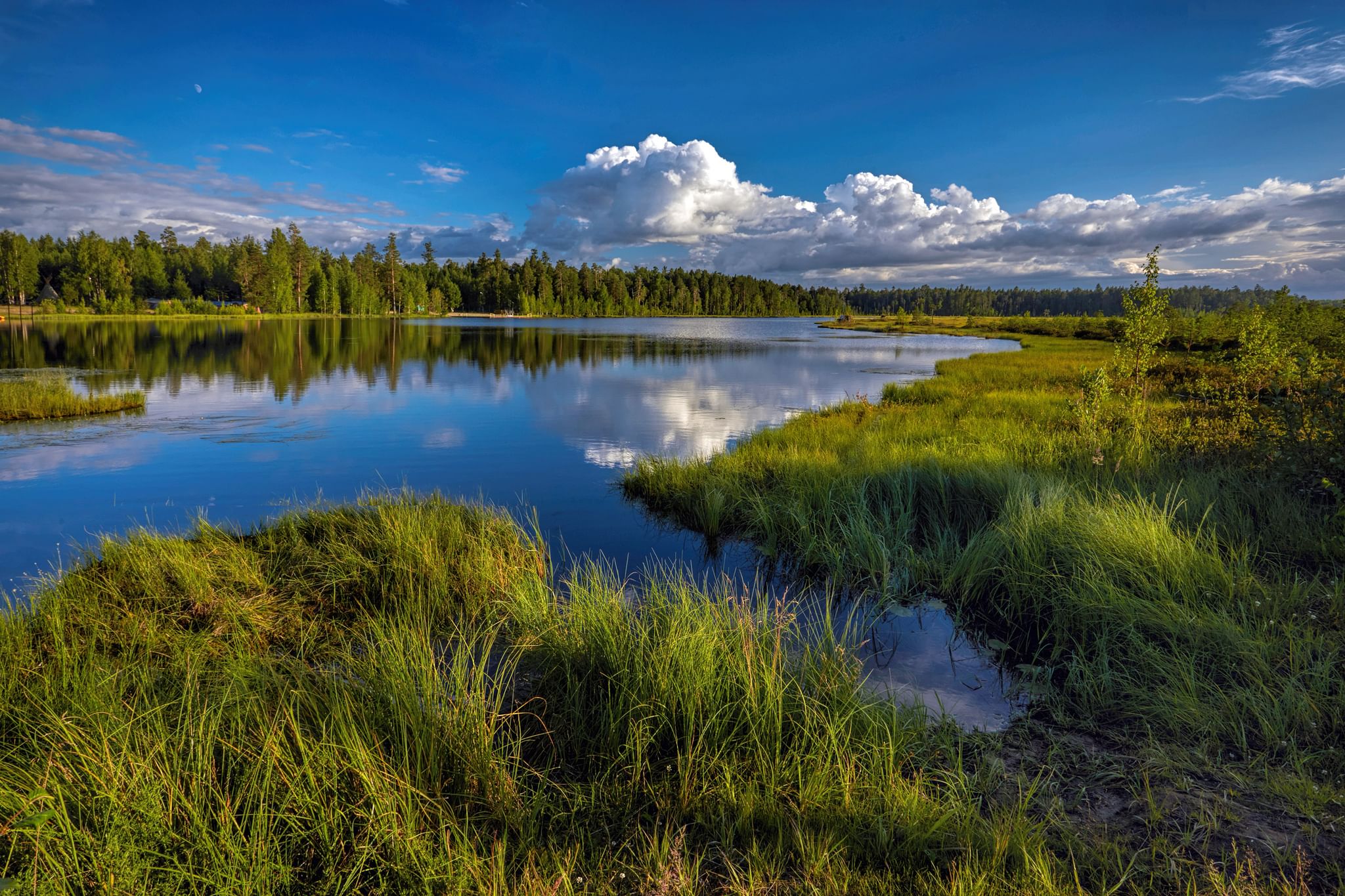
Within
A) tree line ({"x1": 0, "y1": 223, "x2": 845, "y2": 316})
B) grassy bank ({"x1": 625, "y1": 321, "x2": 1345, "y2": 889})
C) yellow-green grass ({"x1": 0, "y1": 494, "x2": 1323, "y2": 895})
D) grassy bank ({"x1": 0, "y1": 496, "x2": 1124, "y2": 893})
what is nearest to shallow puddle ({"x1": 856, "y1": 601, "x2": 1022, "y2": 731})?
grassy bank ({"x1": 625, "y1": 321, "x2": 1345, "y2": 889})

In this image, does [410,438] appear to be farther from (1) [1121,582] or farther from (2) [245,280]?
(2) [245,280]

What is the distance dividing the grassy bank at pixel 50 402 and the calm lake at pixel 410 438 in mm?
1048

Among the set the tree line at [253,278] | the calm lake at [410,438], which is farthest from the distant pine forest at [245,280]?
the calm lake at [410,438]

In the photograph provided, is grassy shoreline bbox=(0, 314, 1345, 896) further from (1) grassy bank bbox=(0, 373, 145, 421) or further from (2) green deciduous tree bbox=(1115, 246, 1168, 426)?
(1) grassy bank bbox=(0, 373, 145, 421)

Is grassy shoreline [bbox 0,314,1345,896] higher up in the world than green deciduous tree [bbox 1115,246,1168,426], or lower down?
lower down

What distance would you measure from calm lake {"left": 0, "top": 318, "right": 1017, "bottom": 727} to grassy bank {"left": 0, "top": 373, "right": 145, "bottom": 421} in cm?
105

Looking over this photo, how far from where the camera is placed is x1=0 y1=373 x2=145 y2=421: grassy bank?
67.8 feet

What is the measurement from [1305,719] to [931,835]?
3330 millimetres

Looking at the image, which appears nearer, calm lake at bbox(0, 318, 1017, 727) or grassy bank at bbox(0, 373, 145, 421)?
calm lake at bbox(0, 318, 1017, 727)

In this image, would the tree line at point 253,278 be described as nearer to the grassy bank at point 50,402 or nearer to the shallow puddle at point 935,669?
the grassy bank at point 50,402

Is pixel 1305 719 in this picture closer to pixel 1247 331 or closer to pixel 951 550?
pixel 951 550

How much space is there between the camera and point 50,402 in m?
21.5

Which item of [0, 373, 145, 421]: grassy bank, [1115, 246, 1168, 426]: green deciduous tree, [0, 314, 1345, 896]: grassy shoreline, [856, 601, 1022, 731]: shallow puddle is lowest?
[856, 601, 1022, 731]: shallow puddle

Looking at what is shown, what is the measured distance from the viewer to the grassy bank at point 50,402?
67.8 ft
